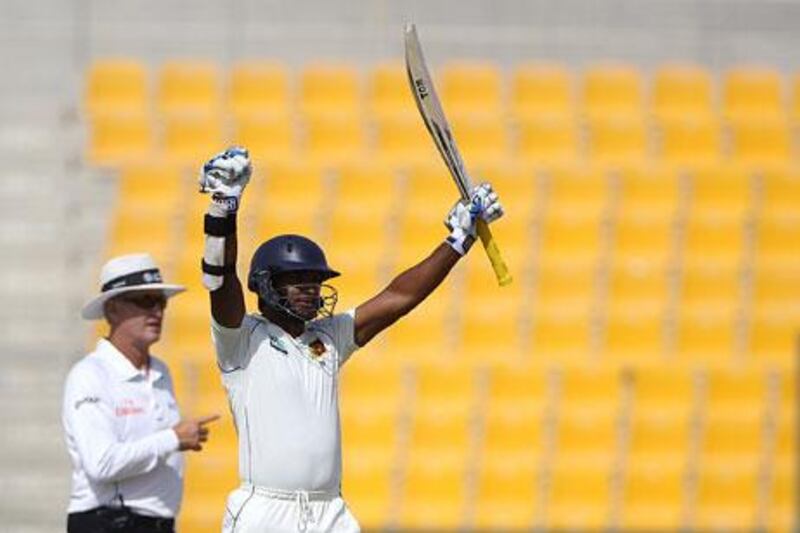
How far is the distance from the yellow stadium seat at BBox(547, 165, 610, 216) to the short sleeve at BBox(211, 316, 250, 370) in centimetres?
467

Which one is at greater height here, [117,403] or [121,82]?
[121,82]

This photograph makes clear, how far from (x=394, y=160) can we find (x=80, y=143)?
169 centimetres

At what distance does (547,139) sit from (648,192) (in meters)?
0.66

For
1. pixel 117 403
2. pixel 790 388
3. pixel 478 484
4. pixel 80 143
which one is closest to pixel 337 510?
pixel 117 403

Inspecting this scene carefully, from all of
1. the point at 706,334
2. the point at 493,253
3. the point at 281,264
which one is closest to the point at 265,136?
the point at 706,334

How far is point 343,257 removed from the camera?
31.6ft

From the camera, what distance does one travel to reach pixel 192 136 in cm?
1020

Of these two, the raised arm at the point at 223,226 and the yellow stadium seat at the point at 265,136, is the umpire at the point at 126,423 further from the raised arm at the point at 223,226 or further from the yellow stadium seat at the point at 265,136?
the yellow stadium seat at the point at 265,136

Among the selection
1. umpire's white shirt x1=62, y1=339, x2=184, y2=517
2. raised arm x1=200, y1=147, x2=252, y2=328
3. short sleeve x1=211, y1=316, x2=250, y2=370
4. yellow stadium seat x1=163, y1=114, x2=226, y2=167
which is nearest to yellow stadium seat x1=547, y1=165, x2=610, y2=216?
yellow stadium seat x1=163, y1=114, x2=226, y2=167

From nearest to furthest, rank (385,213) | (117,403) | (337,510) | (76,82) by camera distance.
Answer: (337,510)
(117,403)
(385,213)
(76,82)

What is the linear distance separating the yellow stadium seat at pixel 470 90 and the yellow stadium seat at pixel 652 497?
2.21m

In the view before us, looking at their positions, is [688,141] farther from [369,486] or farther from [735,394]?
[369,486]

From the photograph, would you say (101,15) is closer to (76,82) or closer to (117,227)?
(76,82)

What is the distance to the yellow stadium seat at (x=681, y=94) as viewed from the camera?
34.2 feet
